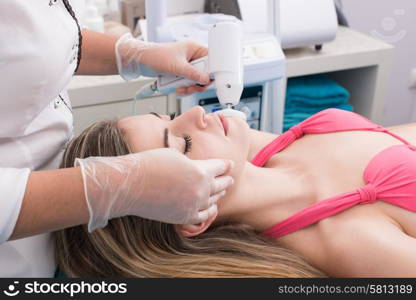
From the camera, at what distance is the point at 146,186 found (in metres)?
0.87

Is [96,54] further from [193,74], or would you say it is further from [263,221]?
[263,221]

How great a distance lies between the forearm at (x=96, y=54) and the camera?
4.37 feet

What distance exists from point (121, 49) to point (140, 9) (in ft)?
2.78

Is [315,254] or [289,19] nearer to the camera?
[315,254]

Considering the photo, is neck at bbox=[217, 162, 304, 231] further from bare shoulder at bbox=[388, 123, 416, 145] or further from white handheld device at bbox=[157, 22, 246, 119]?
bare shoulder at bbox=[388, 123, 416, 145]

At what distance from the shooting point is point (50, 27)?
94 centimetres

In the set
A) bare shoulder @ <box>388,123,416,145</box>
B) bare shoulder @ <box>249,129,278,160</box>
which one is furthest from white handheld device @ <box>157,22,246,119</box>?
bare shoulder @ <box>388,123,416,145</box>

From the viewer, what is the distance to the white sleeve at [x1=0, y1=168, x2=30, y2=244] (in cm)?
75

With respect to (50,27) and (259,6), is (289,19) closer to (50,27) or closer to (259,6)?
(259,6)

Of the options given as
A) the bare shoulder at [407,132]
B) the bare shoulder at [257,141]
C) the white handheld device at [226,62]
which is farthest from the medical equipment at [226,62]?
the bare shoulder at [407,132]

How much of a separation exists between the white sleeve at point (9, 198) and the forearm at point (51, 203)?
0.04 feet

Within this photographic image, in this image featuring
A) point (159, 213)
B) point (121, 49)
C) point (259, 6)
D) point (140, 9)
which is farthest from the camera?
point (140, 9)

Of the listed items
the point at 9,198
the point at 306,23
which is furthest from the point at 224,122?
the point at 306,23

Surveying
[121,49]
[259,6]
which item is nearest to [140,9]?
[259,6]
